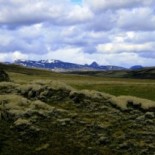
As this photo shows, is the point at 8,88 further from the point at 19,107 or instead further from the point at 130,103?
the point at 130,103

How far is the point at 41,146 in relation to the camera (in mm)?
28016

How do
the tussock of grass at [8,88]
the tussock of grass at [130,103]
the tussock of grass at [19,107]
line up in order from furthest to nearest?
the tussock of grass at [8,88] → the tussock of grass at [130,103] → the tussock of grass at [19,107]

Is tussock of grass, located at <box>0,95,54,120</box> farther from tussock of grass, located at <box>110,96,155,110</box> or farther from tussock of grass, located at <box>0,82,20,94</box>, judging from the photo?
tussock of grass, located at <box>110,96,155,110</box>

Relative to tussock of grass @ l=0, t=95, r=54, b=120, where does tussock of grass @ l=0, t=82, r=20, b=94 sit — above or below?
above

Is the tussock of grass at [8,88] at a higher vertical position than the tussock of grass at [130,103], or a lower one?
Answer: higher

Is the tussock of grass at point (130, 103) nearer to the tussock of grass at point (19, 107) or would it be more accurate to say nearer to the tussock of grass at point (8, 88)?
the tussock of grass at point (19, 107)

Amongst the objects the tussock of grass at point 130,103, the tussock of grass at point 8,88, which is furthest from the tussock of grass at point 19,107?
the tussock of grass at point 130,103

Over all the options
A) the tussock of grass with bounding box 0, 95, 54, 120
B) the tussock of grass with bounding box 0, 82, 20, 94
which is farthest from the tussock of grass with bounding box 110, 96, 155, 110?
the tussock of grass with bounding box 0, 82, 20, 94

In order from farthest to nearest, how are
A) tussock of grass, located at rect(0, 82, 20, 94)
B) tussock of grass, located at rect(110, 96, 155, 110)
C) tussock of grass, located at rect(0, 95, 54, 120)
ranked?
1. tussock of grass, located at rect(0, 82, 20, 94)
2. tussock of grass, located at rect(110, 96, 155, 110)
3. tussock of grass, located at rect(0, 95, 54, 120)

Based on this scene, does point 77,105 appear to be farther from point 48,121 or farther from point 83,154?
point 83,154

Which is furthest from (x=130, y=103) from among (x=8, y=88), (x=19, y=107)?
(x=8, y=88)

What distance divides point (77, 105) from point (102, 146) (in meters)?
5.18

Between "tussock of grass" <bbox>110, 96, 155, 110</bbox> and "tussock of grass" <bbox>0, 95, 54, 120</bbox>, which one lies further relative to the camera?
"tussock of grass" <bbox>110, 96, 155, 110</bbox>

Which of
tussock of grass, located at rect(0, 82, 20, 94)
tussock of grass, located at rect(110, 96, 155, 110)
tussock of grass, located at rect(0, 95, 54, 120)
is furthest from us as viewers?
tussock of grass, located at rect(0, 82, 20, 94)
